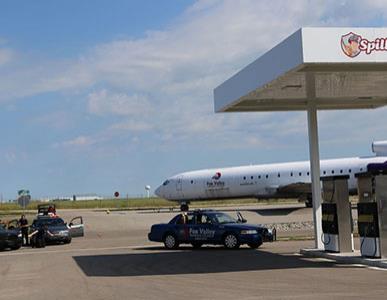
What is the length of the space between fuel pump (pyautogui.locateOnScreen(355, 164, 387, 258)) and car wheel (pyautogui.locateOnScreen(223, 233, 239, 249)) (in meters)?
6.38

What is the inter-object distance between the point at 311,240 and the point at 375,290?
1521 centimetres

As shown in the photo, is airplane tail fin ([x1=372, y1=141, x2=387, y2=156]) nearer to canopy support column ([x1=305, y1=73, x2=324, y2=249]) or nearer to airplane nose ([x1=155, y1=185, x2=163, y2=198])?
airplane nose ([x1=155, y1=185, x2=163, y2=198])

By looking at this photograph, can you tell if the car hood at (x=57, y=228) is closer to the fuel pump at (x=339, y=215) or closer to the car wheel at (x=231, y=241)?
the car wheel at (x=231, y=241)

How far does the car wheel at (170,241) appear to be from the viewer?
2542 cm

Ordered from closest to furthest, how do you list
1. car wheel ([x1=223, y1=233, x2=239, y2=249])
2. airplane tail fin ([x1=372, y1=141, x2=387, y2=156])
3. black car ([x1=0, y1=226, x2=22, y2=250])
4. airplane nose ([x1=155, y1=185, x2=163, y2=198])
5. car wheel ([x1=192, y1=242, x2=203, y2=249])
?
car wheel ([x1=223, y1=233, x2=239, y2=249]), car wheel ([x1=192, y1=242, x2=203, y2=249]), black car ([x1=0, y1=226, x2=22, y2=250]), airplane tail fin ([x1=372, y1=141, x2=387, y2=156]), airplane nose ([x1=155, y1=185, x2=163, y2=198])

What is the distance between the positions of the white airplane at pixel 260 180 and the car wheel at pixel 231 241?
93.8 ft

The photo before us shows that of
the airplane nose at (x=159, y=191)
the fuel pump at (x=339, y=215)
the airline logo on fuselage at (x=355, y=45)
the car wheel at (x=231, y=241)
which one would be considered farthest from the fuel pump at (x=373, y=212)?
the airplane nose at (x=159, y=191)

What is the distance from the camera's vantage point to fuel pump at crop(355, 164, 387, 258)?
17328mm

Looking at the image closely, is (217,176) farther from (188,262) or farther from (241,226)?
(188,262)

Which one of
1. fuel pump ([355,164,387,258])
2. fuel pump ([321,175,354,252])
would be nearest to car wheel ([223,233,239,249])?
fuel pump ([321,175,354,252])

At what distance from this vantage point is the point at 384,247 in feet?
57.4

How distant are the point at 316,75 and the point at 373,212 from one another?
3745mm

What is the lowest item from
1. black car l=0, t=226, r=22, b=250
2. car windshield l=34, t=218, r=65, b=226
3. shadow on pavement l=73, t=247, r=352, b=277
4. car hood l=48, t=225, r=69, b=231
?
shadow on pavement l=73, t=247, r=352, b=277

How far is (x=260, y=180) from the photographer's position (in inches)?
2174
